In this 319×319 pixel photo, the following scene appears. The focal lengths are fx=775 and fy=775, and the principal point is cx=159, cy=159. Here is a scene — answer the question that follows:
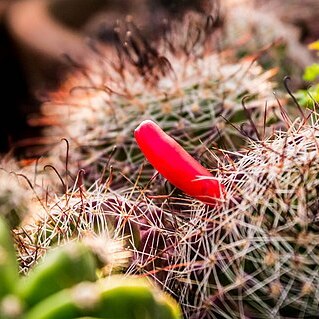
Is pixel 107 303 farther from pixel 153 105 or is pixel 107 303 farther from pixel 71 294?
pixel 153 105

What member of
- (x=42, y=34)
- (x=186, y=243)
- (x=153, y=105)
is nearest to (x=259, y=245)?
(x=186, y=243)

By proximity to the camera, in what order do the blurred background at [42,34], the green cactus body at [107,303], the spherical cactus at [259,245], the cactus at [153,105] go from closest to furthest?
the green cactus body at [107,303] < the spherical cactus at [259,245] < the cactus at [153,105] < the blurred background at [42,34]

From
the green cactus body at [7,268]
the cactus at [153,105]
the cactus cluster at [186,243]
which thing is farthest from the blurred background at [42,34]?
the green cactus body at [7,268]

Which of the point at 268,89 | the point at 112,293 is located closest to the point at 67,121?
the point at 268,89

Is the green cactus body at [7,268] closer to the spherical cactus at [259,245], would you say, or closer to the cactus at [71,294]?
the cactus at [71,294]

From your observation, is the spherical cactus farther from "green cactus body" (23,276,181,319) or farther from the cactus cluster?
"green cactus body" (23,276,181,319)

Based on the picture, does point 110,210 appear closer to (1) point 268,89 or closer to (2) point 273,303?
(2) point 273,303
